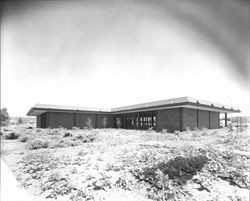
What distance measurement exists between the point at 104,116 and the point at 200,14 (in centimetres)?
2121

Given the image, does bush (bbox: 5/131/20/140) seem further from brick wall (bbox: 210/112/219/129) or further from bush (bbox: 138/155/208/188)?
brick wall (bbox: 210/112/219/129)

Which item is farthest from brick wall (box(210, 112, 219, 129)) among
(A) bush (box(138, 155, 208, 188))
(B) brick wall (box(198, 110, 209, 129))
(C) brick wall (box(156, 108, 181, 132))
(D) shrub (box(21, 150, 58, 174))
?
(D) shrub (box(21, 150, 58, 174))

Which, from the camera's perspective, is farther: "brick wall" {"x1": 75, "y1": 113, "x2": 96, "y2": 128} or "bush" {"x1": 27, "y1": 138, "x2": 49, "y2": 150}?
"brick wall" {"x1": 75, "y1": 113, "x2": 96, "y2": 128}

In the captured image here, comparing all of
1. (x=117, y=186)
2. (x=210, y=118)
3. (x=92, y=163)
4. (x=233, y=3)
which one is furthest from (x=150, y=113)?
(x=233, y=3)

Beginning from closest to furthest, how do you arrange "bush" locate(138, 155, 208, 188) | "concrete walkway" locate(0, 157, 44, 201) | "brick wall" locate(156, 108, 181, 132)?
"concrete walkway" locate(0, 157, 44, 201) < "bush" locate(138, 155, 208, 188) < "brick wall" locate(156, 108, 181, 132)

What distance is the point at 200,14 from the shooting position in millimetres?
2248

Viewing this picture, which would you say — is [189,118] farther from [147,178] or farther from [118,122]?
[147,178]

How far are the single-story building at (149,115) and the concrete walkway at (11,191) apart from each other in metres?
10.6

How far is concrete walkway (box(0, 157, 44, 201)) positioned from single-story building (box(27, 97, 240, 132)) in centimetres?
1063

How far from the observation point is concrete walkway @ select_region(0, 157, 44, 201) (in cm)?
312

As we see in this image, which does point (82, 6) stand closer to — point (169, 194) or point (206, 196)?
point (169, 194)

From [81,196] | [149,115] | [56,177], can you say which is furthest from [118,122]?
[81,196]

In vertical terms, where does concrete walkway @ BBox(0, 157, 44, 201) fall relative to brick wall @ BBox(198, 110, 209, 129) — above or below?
below

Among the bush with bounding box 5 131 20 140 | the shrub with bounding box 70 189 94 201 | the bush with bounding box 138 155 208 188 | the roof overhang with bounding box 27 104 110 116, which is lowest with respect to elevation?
the bush with bounding box 5 131 20 140
